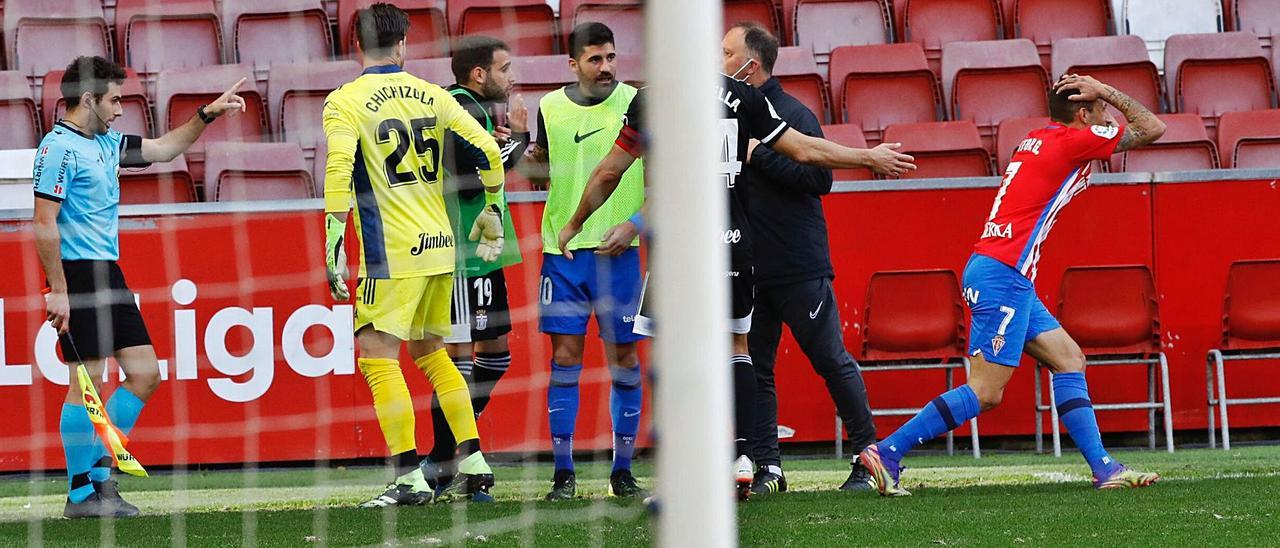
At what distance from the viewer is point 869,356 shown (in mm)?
7598

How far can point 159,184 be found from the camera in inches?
318

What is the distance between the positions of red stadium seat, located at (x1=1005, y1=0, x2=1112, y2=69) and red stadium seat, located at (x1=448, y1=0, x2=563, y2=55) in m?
3.14

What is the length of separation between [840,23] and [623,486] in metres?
5.30

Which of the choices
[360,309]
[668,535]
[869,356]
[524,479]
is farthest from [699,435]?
[869,356]

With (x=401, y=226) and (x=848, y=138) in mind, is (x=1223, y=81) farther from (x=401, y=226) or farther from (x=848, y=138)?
(x=401, y=226)

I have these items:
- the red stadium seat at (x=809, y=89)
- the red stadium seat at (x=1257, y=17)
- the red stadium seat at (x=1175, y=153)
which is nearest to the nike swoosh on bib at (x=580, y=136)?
the red stadium seat at (x=809, y=89)

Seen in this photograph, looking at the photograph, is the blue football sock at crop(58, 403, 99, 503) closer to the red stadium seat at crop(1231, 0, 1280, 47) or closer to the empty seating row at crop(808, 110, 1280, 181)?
the empty seating row at crop(808, 110, 1280, 181)

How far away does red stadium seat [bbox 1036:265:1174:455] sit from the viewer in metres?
7.53

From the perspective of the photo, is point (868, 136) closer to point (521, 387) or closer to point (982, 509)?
point (521, 387)

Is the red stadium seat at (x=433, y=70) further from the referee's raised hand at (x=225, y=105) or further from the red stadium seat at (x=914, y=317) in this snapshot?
the referee's raised hand at (x=225, y=105)

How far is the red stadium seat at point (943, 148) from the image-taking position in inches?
330

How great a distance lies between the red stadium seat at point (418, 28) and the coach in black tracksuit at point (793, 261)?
409 cm

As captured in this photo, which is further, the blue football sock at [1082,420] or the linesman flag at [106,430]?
the blue football sock at [1082,420]

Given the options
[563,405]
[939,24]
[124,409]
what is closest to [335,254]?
[563,405]
